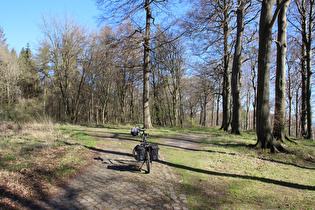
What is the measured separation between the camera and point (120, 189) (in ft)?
13.8

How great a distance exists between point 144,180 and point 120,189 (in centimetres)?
79

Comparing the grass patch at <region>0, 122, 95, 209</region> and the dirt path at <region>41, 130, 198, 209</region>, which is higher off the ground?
the grass patch at <region>0, 122, 95, 209</region>

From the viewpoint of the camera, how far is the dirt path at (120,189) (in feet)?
11.8

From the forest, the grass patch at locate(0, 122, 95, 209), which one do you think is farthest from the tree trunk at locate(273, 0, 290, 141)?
the grass patch at locate(0, 122, 95, 209)

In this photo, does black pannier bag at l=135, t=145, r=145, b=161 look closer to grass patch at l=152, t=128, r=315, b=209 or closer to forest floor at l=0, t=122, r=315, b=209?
forest floor at l=0, t=122, r=315, b=209

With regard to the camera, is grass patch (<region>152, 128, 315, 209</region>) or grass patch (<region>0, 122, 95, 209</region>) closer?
grass patch (<region>0, 122, 95, 209</region>)

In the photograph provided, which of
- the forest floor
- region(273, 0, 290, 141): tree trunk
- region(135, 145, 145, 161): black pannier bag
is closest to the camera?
the forest floor

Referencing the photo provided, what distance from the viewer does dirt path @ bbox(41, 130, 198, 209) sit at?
3.58 meters

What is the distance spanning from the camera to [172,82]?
28312 millimetres

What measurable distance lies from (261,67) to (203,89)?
13.8 metres

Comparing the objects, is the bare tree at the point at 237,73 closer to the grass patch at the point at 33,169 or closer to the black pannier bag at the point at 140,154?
the black pannier bag at the point at 140,154

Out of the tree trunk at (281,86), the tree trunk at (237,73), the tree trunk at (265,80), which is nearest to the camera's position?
the tree trunk at (265,80)

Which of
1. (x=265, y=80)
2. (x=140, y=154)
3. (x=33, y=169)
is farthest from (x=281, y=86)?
(x=33, y=169)

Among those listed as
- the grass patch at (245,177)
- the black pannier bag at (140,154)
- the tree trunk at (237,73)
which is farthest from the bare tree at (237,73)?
the black pannier bag at (140,154)
